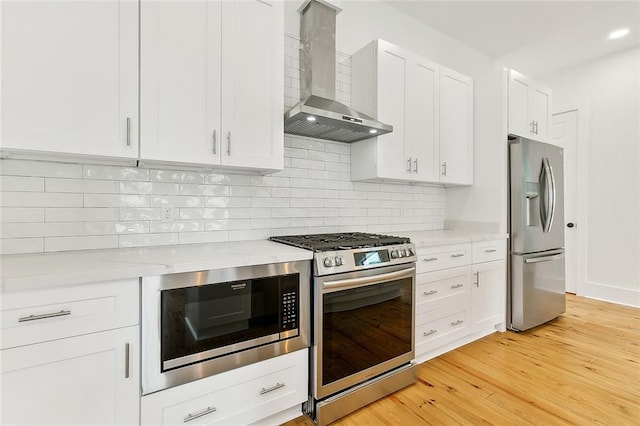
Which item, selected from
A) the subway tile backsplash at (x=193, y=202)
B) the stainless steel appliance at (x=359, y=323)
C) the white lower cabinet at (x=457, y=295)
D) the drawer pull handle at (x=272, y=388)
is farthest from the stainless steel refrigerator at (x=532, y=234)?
the drawer pull handle at (x=272, y=388)

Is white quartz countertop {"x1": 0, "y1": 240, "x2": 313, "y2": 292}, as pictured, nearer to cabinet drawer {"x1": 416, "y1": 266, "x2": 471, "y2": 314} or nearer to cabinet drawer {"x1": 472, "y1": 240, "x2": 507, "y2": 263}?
cabinet drawer {"x1": 416, "y1": 266, "x2": 471, "y2": 314}

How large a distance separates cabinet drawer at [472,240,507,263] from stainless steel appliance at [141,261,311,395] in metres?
1.79

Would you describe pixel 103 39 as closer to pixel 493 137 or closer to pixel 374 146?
pixel 374 146

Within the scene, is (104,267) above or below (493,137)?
below

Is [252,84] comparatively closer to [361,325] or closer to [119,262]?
[119,262]

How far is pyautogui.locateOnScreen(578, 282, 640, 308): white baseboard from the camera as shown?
3763 millimetres

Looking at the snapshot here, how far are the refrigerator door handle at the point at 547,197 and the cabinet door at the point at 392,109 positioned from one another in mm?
1554

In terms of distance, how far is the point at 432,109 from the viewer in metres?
2.89

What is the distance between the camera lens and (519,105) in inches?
126

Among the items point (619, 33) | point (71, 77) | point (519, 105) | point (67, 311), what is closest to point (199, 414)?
point (67, 311)

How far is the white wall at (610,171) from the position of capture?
3.76 metres

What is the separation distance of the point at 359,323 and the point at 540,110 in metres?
3.24

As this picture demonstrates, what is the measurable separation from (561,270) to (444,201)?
144 centimetres

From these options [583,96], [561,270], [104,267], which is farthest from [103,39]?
[583,96]
